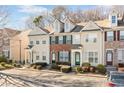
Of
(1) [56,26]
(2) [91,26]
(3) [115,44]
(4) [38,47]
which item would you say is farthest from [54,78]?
(3) [115,44]

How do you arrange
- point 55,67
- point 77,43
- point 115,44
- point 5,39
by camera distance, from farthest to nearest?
point 77,43
point 115,44
point 5,39
point 55,67

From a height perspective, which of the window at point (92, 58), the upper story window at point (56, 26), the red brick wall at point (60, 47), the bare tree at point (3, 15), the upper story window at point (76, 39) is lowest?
the window at point (92, 58)

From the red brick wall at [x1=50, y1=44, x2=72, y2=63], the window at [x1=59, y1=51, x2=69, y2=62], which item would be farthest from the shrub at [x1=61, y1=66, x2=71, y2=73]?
the red brick wall at [x1=50, y1=44, x2=72, y2=63]

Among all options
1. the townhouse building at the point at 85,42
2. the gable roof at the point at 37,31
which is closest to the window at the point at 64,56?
the townhouse building at the point at 85,42

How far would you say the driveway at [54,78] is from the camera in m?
9.72

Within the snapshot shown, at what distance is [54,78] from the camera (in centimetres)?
1005

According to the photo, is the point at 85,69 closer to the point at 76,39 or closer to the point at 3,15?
the point at 76,39

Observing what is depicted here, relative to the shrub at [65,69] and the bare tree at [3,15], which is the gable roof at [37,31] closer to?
the bare tree at [3,15]

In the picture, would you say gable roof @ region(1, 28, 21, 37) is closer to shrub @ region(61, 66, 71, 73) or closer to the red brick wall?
the red brick wall

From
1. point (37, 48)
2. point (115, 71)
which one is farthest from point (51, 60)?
point (115, 71)

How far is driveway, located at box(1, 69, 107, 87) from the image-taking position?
9724 mm

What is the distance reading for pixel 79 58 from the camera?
35.6ft
